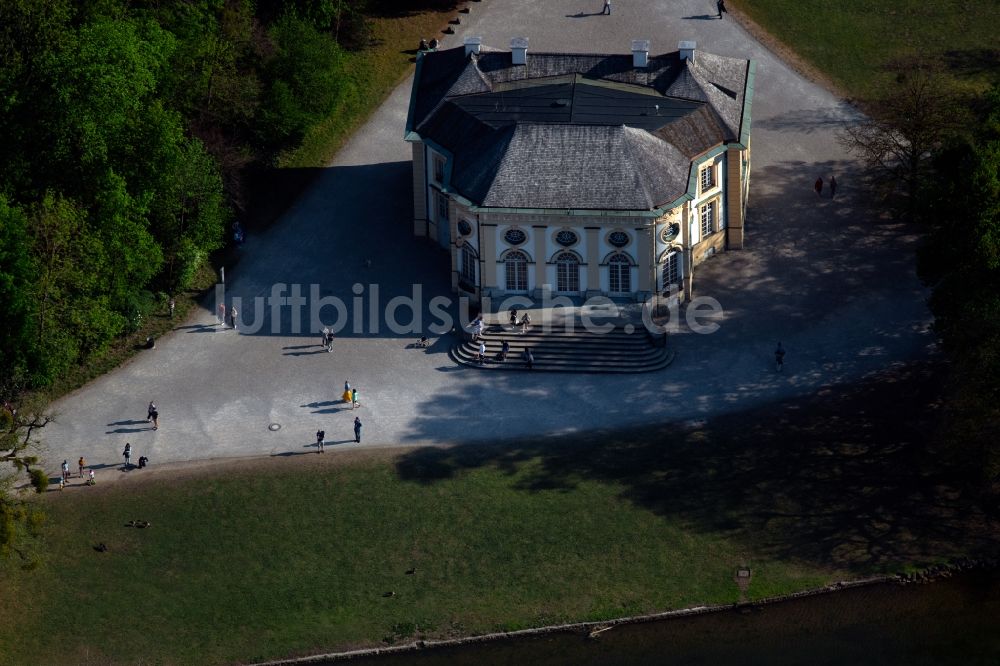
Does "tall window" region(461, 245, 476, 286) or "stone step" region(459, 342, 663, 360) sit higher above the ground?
"tall window" region(461, 245, 476, 286)

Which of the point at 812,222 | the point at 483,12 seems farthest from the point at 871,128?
the point at 483,12

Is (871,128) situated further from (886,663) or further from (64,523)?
(64,523)

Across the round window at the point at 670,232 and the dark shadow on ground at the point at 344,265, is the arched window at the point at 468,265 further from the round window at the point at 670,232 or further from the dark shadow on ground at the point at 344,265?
the round window at the point at 670,232

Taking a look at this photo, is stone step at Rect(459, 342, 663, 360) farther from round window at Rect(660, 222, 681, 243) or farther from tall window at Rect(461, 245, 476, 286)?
round window at Rect(660, 222, 681, 243)

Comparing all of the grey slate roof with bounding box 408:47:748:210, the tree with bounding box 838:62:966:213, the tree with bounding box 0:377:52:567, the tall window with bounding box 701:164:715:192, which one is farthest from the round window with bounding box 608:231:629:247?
the tree with bounding box 0:377:52:567

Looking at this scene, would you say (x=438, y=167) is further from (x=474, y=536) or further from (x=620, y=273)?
(x=474, y=536)

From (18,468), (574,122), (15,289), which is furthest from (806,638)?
(15,289)
